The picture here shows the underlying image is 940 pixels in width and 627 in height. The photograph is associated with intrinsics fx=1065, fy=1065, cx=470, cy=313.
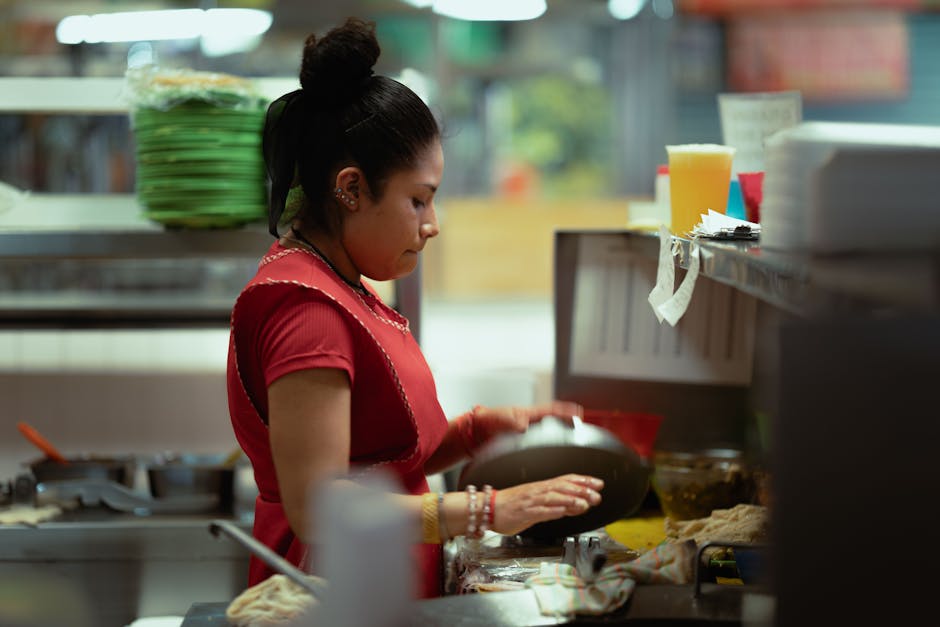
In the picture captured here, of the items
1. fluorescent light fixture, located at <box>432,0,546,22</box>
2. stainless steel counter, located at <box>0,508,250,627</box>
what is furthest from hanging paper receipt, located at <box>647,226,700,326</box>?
fluorescent light fixture, located at <box>432,0,546,22</box>

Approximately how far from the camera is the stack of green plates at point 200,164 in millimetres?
2379

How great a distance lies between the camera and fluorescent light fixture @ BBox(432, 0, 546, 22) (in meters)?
5.72

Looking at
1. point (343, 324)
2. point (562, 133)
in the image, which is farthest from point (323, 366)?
point (562, 133)

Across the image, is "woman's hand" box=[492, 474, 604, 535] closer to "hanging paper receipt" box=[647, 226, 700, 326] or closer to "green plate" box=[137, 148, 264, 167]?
"hanging paper receipt" box=[647, 226, 700, 326]

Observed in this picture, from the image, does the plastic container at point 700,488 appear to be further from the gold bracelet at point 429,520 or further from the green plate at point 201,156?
the green plate at point 201,156

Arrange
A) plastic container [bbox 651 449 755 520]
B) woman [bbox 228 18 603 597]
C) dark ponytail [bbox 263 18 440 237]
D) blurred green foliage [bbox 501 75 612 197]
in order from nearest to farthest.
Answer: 1. woman [bbox 228 18 603 597]
2. dark ponytail [bbox 263 18 440 237]
3. plastic container [bbox 651 449 755 520]
4. blurred green foliage [bbox 501 75 612 197]

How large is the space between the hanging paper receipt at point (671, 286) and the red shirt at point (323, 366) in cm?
40

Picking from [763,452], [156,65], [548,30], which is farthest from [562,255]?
[548,30]

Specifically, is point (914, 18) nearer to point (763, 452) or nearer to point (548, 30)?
point (548, 30)

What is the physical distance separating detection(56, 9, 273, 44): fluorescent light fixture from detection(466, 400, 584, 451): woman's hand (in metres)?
3.04

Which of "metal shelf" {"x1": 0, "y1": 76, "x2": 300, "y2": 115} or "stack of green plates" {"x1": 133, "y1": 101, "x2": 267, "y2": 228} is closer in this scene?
"stack of green plates" {"x1": 133, "y1": 101, "x2": 267, "y2": 228}

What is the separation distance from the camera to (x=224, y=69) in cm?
545

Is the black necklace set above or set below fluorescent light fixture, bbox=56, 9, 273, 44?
below

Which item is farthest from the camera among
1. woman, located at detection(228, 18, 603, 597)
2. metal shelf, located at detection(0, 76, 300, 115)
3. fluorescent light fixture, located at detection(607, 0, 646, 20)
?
fluorescent light fixture, located at detection(607, 0, 646, 20)
